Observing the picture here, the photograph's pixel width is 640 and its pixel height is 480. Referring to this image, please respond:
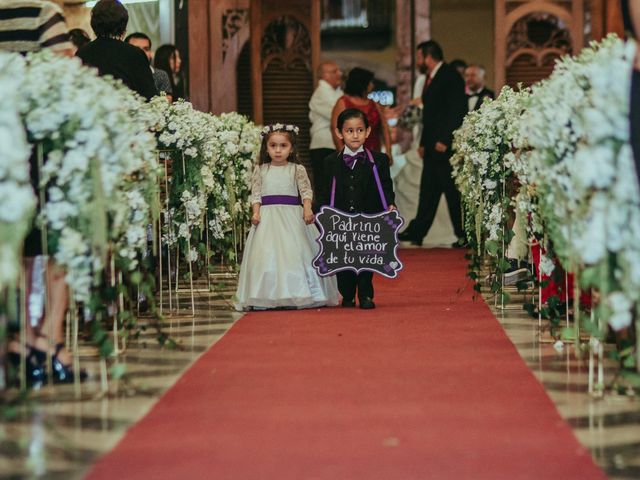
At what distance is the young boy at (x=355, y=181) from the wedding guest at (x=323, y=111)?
4683mm

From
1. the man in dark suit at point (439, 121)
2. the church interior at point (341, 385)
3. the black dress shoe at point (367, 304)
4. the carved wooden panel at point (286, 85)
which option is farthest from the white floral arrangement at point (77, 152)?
the carved wooden panel at point (286, 85)

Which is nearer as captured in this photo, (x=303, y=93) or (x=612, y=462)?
(x=612, y=462)

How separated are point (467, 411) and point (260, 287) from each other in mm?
3430

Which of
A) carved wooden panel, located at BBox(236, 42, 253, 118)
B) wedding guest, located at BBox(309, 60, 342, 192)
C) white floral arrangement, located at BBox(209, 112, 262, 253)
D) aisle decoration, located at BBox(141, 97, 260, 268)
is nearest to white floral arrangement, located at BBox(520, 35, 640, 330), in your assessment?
aisle decoration, located at BBox(141, 97, 260, 268)

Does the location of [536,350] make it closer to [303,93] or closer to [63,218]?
[63,218]

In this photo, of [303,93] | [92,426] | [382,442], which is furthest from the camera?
[303,93]

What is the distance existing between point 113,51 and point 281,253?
170cm

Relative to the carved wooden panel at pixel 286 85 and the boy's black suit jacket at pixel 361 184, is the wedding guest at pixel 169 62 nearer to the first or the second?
the boy's black suit jacket at pixel 361 184

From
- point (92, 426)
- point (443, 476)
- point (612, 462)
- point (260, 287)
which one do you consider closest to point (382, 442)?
point (443, 476)

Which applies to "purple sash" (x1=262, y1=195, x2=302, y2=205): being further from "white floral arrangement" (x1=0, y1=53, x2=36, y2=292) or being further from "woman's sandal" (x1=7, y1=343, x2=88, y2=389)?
"white floral arrangement" (x1=0, y1=53, x2=36, y2=292)

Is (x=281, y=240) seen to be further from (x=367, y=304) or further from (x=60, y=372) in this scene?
(x=60, y=372)

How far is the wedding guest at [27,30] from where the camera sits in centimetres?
539

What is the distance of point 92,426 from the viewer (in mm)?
4285

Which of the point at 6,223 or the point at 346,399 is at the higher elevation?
the point at 6,223
